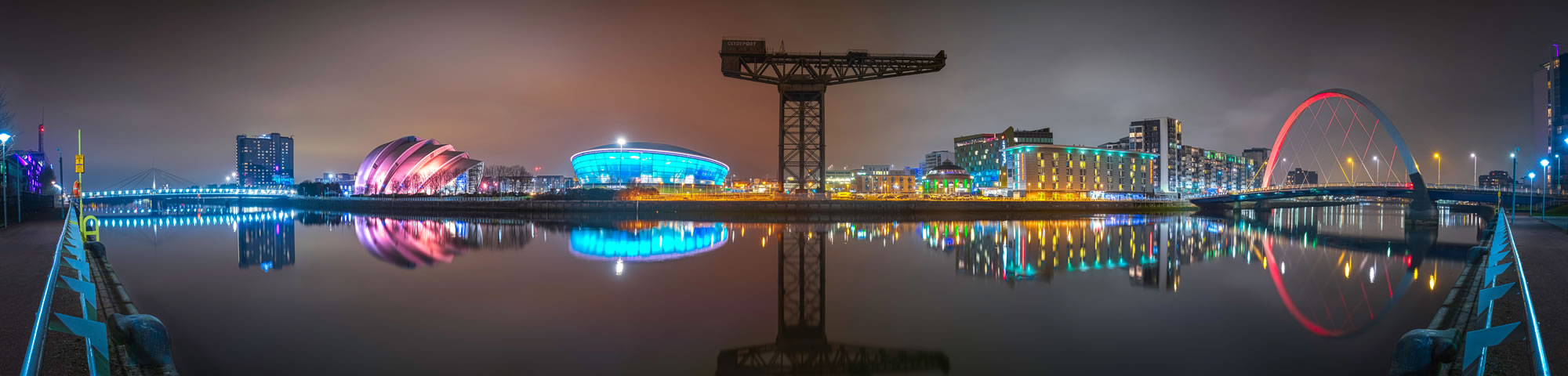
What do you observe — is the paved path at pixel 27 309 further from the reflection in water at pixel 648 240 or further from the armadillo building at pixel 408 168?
the armadillo building at pixel 408 168

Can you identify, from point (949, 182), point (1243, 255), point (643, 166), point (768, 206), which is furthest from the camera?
point (949, 182)

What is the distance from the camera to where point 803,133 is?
1065 inches

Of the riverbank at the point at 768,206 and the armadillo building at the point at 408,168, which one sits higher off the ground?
the armadillo building at the point at 408,168

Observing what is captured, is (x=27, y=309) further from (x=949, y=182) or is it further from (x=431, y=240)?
(x=949, y=182)

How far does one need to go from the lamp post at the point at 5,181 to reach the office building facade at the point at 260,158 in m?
159

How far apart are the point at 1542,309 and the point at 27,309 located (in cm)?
1389

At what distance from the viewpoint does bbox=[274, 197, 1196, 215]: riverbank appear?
35719 mm

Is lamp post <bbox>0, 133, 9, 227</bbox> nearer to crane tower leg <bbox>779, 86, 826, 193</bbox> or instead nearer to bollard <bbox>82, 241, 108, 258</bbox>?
bollard <bbox>82, 241, 108, 258</bbox>

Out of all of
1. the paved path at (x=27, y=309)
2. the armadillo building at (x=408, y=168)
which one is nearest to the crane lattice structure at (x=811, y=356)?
the paved path at (x=27, y=309)

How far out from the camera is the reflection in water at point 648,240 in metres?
15.6

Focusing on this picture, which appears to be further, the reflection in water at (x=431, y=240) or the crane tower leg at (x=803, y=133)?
the crane tower leg at (x=803, y=133)

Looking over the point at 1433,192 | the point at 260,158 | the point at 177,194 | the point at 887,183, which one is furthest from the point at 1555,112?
the point at 260,158

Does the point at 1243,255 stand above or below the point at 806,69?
below

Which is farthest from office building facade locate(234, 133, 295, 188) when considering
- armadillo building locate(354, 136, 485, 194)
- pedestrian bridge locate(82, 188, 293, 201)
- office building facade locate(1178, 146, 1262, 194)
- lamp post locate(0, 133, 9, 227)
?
office building facade locate(1178, 146, 1262, 194)
